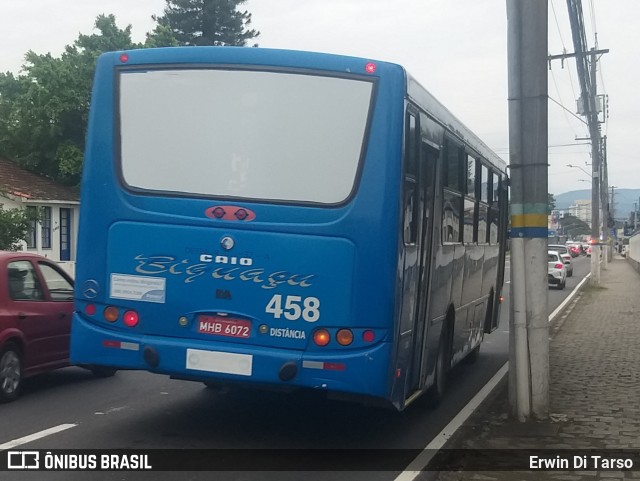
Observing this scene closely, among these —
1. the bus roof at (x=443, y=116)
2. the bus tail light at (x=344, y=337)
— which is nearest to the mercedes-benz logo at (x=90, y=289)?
the bus tail light at (x=344, y=337)

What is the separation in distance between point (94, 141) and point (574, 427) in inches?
202

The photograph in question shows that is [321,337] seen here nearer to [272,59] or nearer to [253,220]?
[253,220]

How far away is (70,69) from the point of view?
37531 mm

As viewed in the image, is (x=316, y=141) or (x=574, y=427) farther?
(x=574, y=427)

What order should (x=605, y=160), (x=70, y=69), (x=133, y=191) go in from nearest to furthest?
1. (x=133, y=191)
2. (x=70, y=69)
3. (x=605, y=160)

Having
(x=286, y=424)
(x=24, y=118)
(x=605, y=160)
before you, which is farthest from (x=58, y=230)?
(x=605, y=160)

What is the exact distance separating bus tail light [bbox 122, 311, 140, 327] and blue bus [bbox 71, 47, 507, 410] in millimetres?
19

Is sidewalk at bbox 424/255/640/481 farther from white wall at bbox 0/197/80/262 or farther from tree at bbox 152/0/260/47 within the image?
tree at bbox 152/0/260/47

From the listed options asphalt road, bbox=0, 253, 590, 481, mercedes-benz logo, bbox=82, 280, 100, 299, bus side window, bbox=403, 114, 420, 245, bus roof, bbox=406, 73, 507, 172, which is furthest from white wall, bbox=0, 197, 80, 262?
bus side window, bbox=403, 114, 420, 245

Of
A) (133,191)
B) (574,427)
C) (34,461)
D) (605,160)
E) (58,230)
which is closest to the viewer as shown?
(34,461)

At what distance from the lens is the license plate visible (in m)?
7.37

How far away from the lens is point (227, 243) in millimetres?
7426

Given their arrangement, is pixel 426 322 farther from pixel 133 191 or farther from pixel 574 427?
pixel 133 191

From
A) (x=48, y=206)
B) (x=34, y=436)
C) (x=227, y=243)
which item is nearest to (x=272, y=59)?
(x=227, y=243)
